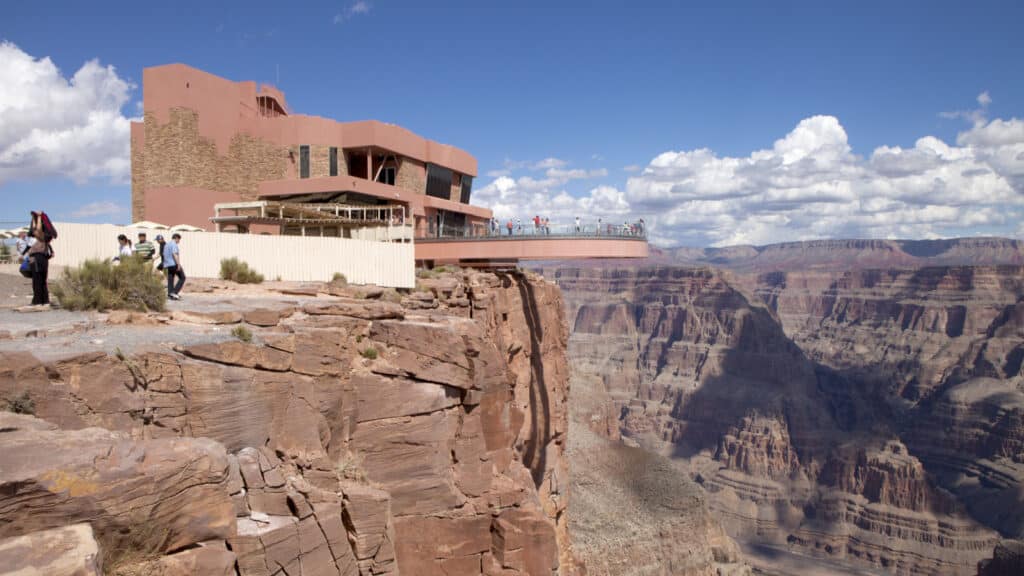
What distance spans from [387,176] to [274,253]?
50.8 ft

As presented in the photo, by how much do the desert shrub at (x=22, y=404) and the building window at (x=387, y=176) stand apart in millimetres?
27924

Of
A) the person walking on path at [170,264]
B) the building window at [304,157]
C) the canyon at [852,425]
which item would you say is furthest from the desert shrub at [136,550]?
the canyon at [852,425]

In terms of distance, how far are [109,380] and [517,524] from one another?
8592 millimetres

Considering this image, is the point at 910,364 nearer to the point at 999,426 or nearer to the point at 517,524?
the point at 999,426

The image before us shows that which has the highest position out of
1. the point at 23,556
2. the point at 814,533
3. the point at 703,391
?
the point at 23,556

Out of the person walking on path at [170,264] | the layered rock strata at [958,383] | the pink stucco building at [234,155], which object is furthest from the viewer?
the layered rock strata at [958,383]

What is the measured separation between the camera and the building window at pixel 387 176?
35062mm

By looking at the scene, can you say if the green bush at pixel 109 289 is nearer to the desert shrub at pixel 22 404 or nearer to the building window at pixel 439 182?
the desert shrub at pixel 22 404

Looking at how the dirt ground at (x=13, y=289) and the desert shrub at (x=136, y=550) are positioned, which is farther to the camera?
the dirt ground at (x=13, y=289)

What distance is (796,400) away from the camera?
509 feet

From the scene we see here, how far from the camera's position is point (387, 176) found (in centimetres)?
3525

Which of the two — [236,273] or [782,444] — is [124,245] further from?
[782,444]

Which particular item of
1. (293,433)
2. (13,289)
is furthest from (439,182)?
(293,433)

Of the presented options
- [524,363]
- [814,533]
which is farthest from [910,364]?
[524,363]
